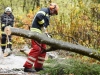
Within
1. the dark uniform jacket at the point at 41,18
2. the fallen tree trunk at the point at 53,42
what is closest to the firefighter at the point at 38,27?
the dark uniform jacket at the point at 41,18

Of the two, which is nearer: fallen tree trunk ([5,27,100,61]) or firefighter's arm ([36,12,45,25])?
fallen tree trunk ([5,27,100,61])

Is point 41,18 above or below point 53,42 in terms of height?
above

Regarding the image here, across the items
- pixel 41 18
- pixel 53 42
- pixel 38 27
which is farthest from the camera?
pixel 38 27

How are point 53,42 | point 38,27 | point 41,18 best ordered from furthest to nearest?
point 38,27, point 41,18, point 53,42

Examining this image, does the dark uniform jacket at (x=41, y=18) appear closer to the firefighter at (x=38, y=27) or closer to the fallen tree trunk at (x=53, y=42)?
the firefighter at (x=38, y=27)

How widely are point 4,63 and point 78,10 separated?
446cm

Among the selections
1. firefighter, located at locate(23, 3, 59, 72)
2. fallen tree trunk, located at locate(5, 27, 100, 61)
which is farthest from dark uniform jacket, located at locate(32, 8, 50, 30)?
fallen tree trunk, located at locate(5, 27, 100, 61)

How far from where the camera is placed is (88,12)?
13445mm

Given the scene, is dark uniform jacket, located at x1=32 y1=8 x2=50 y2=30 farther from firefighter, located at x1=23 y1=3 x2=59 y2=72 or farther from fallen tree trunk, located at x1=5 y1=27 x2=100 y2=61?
fallen tree trunk, located at x1=5 y1=27 x2=100 y2=61

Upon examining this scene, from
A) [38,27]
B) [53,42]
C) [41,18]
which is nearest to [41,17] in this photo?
[41,18]

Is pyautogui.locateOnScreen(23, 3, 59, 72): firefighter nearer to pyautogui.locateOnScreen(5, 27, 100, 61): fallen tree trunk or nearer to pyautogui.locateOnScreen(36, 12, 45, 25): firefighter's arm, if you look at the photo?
pyautogui.locateOnScreen(36, 12, 45, 25): firefighter's arm

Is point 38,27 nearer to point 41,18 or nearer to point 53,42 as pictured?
point 41,18

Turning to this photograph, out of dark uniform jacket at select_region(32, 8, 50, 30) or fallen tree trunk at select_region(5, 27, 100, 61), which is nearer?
fallen tree trunk at select_region(5, 27, 100, 61)

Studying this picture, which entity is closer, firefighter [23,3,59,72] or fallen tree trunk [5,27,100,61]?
fallen tree trunk [5,27,100,61]
